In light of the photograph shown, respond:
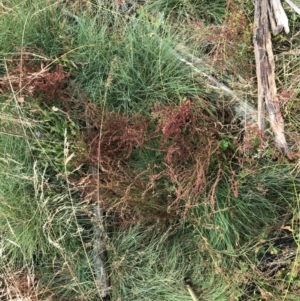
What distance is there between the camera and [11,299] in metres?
2.26

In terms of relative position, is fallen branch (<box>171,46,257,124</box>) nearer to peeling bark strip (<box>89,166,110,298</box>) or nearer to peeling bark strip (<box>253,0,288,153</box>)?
peeling bark strip (<box>253,0,288,153</box>)

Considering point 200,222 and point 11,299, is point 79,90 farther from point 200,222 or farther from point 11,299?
point 11,299

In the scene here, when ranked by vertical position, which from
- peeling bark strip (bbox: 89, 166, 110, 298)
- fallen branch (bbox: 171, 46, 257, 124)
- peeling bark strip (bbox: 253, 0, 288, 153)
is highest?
peeling bark strip (bbox: 253, 0, 288, 153)

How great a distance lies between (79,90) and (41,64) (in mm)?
259

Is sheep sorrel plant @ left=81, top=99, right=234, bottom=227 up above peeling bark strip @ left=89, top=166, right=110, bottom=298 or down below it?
above

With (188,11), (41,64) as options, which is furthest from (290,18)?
(41,64)

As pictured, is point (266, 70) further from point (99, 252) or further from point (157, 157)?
point (99, 252)

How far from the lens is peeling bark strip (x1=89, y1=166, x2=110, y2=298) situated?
94.0 inches

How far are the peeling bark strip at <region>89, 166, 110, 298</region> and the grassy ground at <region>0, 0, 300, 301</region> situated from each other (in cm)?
3

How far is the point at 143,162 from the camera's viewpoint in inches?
95.8

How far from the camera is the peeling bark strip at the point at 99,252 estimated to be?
2387 millimetres

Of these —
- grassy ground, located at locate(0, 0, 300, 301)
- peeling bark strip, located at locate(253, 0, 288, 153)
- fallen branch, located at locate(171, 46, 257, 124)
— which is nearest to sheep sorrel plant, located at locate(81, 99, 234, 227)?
grassy ground, located at locate(0, 0, 300, 301)

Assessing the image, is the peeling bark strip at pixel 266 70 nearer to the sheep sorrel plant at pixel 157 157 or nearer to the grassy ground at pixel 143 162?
the grassy ground at pixel 143 162

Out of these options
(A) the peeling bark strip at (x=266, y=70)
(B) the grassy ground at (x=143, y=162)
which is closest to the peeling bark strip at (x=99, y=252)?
(B) the grassy ground at (x=143, y=162)
